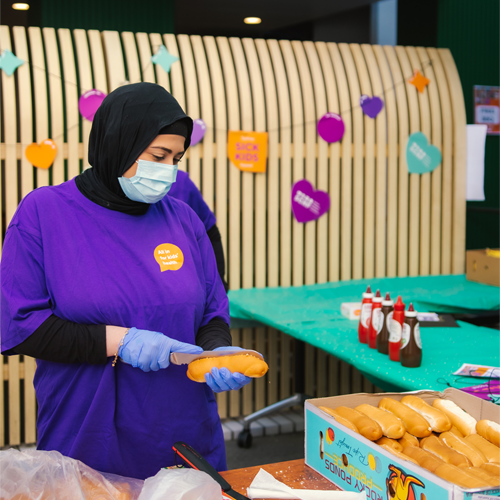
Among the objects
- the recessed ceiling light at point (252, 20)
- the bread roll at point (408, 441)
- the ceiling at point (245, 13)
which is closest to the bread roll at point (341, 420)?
the bread roll at point (408, 441)

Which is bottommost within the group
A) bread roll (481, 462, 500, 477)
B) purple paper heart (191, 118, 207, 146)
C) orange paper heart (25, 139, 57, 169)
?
bread roll (481, 462, 500, 477)

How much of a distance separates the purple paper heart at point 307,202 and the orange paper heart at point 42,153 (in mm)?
1757

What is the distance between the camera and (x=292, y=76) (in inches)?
A: 174

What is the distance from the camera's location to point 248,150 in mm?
4254

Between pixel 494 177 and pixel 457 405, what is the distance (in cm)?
468

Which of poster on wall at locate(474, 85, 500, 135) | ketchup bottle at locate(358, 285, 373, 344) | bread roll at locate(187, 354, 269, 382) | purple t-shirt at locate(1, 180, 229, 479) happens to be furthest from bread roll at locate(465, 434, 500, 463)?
poster on wall at locate(474, 85, 500, 135)

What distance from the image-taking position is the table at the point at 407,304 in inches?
92.4

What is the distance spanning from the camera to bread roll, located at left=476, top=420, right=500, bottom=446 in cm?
148

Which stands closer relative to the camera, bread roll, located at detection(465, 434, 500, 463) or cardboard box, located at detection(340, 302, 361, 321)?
bread roll, located at detection(465, 434, 500, 463)

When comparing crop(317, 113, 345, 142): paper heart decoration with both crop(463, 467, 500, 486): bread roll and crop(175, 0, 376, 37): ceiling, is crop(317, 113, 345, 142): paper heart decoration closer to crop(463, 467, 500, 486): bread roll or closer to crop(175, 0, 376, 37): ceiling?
crop(175, 0, 376, 37): ceiling

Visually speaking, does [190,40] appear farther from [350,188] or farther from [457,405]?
[457,405]

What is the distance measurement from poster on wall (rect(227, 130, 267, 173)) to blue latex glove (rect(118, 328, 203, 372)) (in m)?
2.82

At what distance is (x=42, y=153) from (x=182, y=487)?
10.2ft

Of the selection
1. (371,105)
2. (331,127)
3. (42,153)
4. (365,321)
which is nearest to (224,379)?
(365,321)
